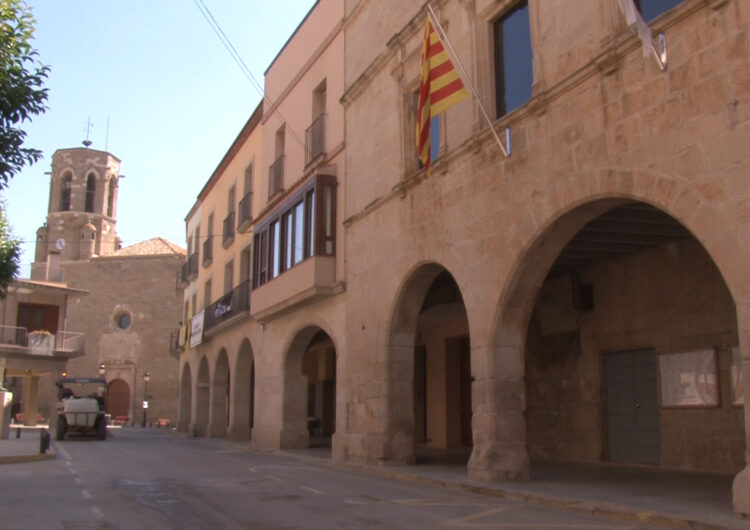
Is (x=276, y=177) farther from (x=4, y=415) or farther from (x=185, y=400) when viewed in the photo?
(x=185, y=400)

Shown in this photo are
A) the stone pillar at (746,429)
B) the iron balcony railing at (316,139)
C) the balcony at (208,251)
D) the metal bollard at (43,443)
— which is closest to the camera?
the stone pillar at (746,429)

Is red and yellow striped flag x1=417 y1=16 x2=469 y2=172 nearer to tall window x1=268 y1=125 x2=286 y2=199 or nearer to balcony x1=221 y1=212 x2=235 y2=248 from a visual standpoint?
tall window x1=268 y1=125 x2=286 y2=199

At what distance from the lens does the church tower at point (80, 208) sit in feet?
184

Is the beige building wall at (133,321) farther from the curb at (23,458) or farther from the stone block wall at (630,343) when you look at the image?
the stone block wall at (630,343)

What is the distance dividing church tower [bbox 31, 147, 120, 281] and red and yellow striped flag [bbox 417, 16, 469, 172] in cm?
4844

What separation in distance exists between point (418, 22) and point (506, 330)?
661cm

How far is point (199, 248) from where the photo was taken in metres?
34.8

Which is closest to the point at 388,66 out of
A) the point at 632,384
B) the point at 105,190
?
the point at 632,384

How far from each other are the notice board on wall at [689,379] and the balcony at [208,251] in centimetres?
2224

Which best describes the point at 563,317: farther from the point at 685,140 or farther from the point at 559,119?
the point at 685,140

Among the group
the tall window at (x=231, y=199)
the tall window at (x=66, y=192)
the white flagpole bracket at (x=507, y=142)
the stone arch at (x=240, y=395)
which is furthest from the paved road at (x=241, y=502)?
the tall window at (x=66, y=192)

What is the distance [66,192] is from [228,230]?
34.5 m

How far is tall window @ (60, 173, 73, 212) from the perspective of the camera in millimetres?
57062

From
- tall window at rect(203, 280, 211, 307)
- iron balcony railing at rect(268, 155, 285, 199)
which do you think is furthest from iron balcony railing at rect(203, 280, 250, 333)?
iron balcony railing at rect(268, 155, 285, 199)
